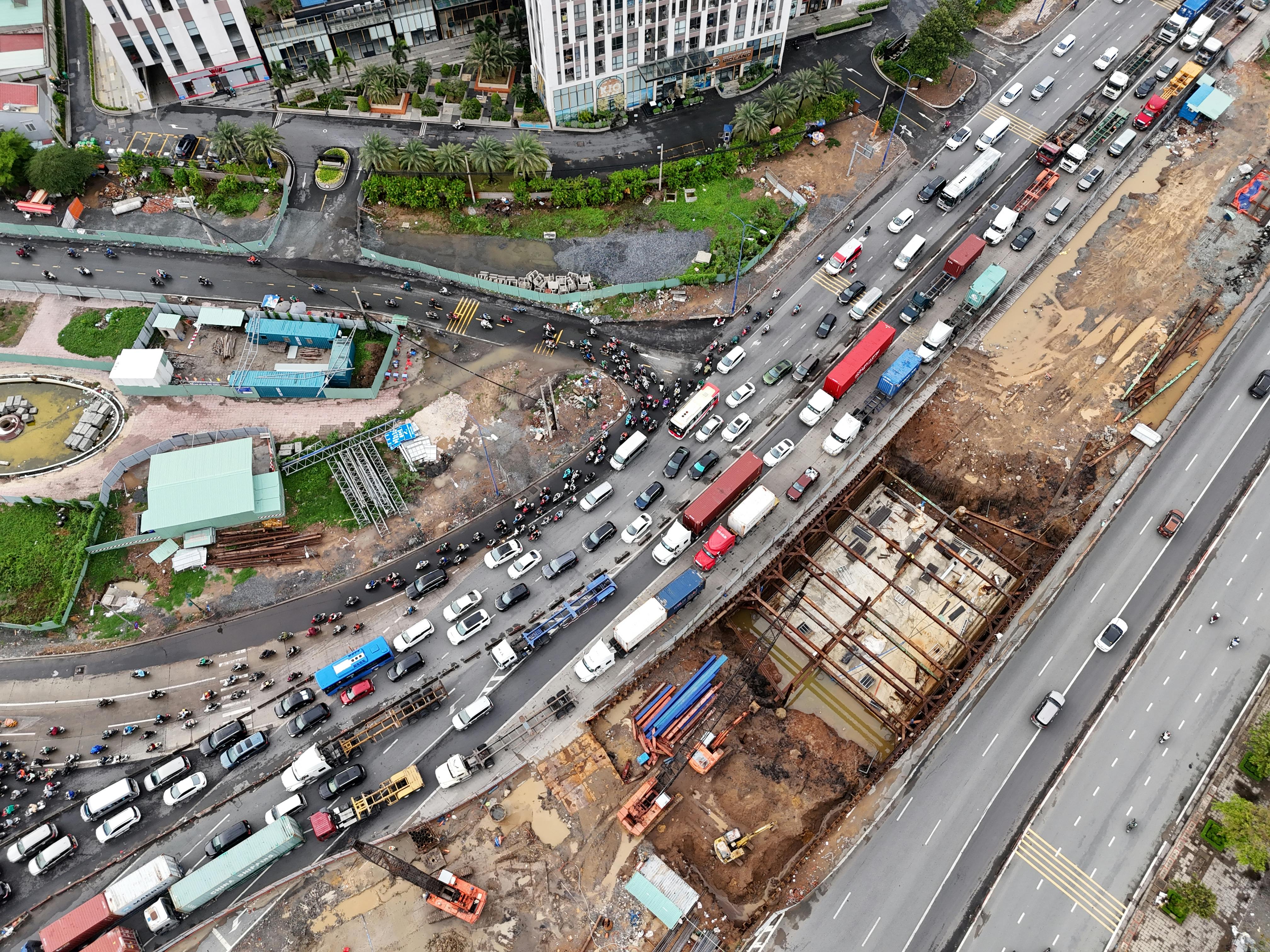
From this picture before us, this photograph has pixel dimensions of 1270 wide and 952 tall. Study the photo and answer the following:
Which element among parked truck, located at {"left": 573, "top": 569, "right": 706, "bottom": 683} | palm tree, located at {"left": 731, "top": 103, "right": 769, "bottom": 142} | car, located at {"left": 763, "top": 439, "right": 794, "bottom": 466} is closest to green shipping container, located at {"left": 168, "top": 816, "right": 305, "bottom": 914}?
parked truck, located at {"left": 573, "top": 569, "right": 706, "bottom": 683}

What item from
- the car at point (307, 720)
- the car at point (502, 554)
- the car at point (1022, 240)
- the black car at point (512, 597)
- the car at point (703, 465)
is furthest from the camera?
the car at point (1022, 240)

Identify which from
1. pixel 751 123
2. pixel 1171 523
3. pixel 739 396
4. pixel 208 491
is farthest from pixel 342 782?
pixel 751 123

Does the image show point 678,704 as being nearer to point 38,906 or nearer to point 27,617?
point 38,906

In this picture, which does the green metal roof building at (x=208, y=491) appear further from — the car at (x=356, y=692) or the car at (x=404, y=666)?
the car at (x=404, y=666)

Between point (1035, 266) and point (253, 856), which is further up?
point (1035, 266)

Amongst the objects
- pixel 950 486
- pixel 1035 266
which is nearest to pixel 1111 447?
pixel 950 486

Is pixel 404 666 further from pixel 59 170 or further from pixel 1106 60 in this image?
pixel 1106 60

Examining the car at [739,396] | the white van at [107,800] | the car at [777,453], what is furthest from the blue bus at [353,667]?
the car at [739,396]
